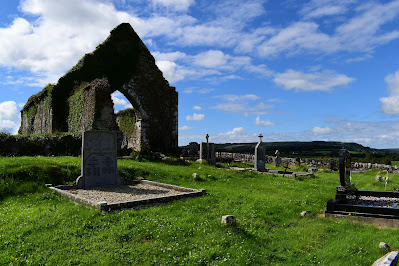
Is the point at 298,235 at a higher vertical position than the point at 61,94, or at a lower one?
lower

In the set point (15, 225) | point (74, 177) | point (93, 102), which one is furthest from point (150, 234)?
point (93, 102)

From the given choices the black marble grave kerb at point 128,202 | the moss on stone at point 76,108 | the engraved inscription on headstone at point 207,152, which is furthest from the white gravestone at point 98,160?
the moss on stone at point 76,108

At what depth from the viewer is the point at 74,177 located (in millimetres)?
12289

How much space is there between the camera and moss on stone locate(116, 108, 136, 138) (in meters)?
32.6

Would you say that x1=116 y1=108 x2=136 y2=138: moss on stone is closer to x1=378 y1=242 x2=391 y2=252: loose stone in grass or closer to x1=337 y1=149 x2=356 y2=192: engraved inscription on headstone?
x1=337 y1=149 x2=356 y2=192: engraved inscription on headstone

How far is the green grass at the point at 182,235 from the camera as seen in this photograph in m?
5.42

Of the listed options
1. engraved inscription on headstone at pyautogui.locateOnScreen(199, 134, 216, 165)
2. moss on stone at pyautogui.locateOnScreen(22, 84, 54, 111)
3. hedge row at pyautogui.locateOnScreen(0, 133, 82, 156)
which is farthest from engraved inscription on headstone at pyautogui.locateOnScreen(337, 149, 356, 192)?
moss on stone at pyautogui.locateOnScreen(22, 84, 54, 111)

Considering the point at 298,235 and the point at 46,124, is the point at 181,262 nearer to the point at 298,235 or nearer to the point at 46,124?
the point at 298,235

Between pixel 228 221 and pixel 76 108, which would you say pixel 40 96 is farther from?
pixel 228 221

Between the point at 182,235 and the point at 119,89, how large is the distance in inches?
800

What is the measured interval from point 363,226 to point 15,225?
801 centimetres

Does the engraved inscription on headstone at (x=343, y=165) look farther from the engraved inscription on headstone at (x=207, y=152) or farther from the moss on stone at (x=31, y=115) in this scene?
the moss on stone at (x=31, y=115)

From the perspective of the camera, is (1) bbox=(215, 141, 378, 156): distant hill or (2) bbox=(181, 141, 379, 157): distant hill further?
(1) bbox=(215, 141, 378, 156): distant hill

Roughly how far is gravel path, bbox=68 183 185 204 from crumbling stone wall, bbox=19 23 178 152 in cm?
1183
